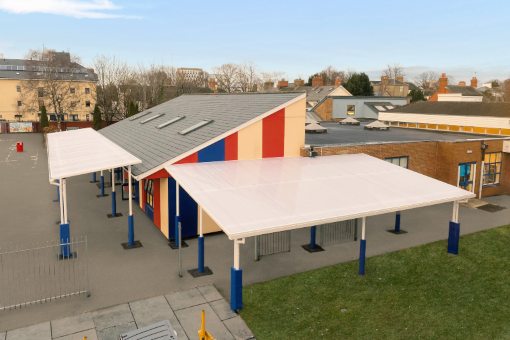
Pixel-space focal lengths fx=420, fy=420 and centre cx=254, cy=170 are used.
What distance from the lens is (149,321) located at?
10.3 meters

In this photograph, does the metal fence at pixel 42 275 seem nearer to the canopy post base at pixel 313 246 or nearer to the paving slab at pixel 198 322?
the paving slab at pixel 198 322

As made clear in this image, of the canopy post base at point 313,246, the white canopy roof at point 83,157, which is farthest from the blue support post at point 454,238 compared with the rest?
the white canopy roof at point 83,157

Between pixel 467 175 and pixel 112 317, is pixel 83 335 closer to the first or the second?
pixel 112 317

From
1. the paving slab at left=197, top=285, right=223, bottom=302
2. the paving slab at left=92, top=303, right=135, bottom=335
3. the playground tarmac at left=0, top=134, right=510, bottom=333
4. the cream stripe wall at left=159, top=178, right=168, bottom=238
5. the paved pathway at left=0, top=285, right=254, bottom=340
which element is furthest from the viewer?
the cream stripe wall at left=159, top=178, right=168, bottom=238

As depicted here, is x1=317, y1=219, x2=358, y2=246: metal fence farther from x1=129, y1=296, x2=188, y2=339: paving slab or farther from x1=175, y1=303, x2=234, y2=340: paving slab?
x1=129, y1=296, x2=188, y2=339: paving slab

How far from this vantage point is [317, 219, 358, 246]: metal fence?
16.4 metres

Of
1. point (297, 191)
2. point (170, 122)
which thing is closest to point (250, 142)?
point (297, 191)

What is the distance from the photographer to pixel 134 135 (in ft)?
76.5

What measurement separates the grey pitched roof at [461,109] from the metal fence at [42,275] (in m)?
27.8

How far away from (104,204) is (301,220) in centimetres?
Answer: 1342

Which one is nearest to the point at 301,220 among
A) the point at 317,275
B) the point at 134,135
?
the point at 317,275

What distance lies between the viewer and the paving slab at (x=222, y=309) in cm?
1065

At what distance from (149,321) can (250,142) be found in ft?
28.7

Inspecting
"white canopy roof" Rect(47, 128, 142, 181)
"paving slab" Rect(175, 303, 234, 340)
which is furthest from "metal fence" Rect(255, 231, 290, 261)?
"white canopy roof" Rect(47, 128, 142, 181)
